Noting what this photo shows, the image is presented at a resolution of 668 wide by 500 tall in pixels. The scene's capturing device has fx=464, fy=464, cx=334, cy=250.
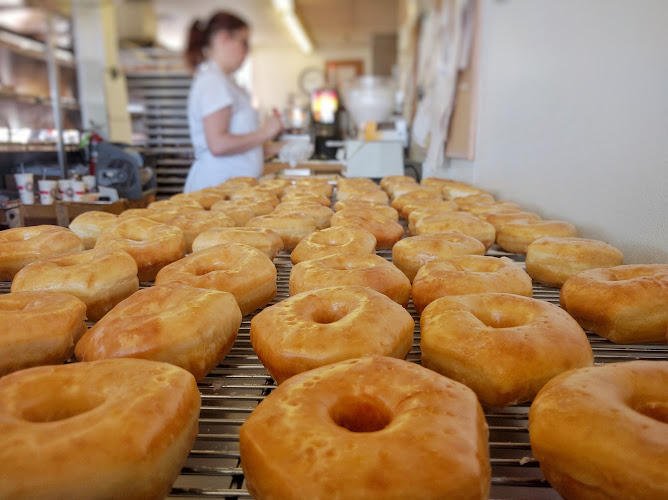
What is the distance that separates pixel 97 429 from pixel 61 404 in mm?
246

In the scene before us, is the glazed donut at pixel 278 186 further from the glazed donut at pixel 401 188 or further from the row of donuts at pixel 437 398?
the row of donuts at pixel 437 398

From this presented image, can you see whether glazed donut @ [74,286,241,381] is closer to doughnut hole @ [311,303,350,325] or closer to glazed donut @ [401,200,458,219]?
doughnut hole @ [311,303,350,325]

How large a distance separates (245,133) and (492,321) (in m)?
4.27

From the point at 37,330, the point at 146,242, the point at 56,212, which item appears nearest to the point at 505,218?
the point at 146,242

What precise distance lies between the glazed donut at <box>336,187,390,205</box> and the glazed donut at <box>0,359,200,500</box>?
2.43 m

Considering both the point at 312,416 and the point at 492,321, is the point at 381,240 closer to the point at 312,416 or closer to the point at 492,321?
the point at 492,321

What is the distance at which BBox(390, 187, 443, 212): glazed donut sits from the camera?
10.7 feet

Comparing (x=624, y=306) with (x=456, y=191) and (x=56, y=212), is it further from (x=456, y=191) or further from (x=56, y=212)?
(x=56, y=212)

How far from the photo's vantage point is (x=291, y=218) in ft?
8.51

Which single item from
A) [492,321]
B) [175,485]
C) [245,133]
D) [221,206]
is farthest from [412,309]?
[245,133]

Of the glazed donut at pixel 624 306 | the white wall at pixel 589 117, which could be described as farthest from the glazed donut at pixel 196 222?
the white wall at pixel 589 117

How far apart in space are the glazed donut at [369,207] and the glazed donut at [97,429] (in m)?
2.00

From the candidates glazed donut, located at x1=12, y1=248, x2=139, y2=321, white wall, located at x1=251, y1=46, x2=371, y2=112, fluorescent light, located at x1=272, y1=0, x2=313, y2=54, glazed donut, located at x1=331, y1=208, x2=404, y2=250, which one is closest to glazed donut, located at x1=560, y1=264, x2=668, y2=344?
glazed donut, located at x1=331, y1=208, x2=404, y2=250

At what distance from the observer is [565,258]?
76.5 inches
